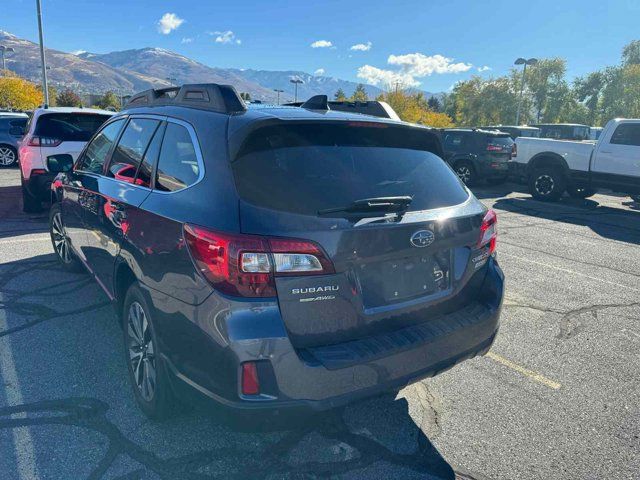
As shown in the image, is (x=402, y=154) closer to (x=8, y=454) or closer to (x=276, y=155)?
(x=276, y=155)

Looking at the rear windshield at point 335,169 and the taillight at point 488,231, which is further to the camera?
the taillight at point 488,231

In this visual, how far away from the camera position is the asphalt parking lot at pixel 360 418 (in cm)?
242

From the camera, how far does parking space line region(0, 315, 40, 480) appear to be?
2328 millimetres

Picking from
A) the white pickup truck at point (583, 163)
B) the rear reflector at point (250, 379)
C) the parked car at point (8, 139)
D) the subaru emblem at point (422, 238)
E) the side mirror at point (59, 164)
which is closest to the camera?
the rear reflector at point (250, 379)

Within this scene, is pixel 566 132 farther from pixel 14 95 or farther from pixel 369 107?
pixel 14 95

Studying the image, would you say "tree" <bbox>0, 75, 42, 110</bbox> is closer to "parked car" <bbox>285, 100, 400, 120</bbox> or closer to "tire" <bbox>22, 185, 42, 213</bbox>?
"tire" <bbox>22, 185, 42, 213</bbox>

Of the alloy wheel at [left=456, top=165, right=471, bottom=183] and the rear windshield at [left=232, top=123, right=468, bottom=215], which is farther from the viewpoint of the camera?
the alloy wheel at [left=456, top=165, right=471, bottom=183]

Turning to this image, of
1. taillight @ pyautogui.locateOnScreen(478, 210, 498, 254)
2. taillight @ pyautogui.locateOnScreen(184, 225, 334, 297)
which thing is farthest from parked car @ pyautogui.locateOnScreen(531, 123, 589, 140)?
taillight @ pyautogui.locateOnScreen(184, 225, 334, 297)

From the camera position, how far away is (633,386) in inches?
132

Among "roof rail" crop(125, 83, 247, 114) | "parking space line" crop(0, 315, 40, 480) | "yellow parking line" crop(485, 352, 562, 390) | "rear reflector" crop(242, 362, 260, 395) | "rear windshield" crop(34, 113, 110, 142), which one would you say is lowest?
"yellow parking line" crop(485, 352, 562, 390)

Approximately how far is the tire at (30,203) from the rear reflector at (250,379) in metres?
7.60

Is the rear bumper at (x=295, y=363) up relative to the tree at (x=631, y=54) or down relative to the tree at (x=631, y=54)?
down

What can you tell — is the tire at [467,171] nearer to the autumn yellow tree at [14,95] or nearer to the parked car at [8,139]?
the parked car at [8,139]

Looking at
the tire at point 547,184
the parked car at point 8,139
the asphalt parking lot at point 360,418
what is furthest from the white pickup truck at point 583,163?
the parked car at point 8,139
